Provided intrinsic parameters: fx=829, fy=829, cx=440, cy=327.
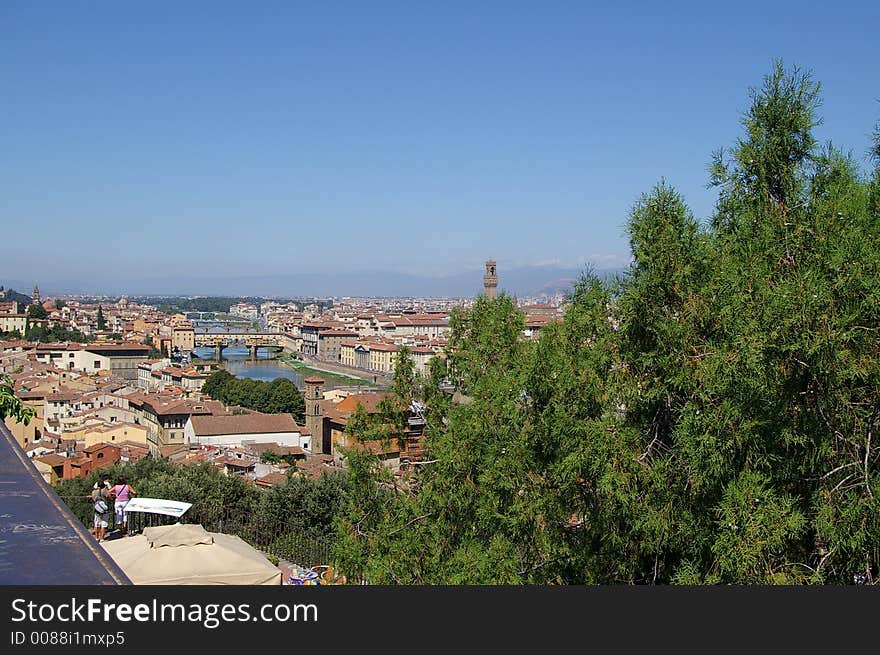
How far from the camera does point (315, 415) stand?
34.7 metres

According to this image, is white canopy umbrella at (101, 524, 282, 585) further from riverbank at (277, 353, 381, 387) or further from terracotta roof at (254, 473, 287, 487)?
riverbank at (277, 353, 381, 387)

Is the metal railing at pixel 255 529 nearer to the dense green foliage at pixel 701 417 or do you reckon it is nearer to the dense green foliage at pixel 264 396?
the dense green foliage at pixel 701 417

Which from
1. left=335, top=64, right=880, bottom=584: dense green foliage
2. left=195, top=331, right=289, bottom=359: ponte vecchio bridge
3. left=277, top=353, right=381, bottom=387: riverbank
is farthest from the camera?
left=195, top=331, right=289, bottom=359: ponte vecchio bridge

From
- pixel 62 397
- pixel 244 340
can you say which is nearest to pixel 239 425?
pixel 62 397

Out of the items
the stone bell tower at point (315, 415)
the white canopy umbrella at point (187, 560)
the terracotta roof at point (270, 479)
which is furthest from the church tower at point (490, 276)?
the stone bell tower at point (315, 415)

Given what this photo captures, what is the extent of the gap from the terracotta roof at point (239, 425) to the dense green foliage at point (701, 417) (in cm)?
2489

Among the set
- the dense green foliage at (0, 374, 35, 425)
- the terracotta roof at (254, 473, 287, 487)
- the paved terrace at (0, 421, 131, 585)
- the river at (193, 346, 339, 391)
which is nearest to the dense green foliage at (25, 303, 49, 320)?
the river at (193, 346, 339, 391)

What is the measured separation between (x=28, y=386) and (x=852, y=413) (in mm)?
42172

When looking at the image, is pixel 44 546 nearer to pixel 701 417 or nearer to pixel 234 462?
pixel 701 417

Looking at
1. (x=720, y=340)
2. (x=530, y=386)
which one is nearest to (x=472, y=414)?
(x=530, y=386)

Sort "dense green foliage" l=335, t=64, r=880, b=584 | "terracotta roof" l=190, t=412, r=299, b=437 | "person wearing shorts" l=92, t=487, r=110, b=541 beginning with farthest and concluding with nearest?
1. "terracotta roof" l=190, t=412, r=299, b=437
2. "person wearing shorts" l=92, t=487, r=110, b=541
3. "dense green foliage" l=335, t=64, r=880, b=584

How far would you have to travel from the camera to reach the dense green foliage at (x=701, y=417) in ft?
12.3

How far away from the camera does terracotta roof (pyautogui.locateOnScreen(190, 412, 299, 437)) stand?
31.2 meters

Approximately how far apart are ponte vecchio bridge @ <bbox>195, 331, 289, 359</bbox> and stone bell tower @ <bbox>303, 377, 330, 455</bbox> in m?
60.7
